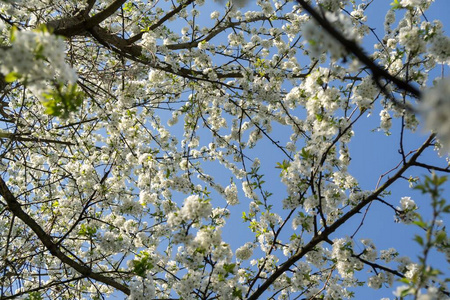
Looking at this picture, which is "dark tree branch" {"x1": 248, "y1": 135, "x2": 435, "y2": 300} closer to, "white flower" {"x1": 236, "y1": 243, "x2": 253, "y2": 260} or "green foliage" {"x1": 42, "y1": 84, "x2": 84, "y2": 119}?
"white flower" {"x1": 236, "y1": 243, "x2": 253, "y2": 260}

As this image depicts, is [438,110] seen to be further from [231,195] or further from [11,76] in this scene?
[231,195]

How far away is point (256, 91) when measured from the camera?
493 cm

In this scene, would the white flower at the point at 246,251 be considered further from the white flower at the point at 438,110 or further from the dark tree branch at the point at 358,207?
the white flower at the point at 438,110

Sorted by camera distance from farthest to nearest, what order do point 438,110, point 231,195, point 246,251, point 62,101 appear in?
point 231,195 → point 246,251 → point 62,101 → point 438,110

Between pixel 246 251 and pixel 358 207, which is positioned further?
pixel 246 251

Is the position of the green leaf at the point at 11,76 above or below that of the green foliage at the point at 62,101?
above

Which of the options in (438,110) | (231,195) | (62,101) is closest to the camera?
(438,110)

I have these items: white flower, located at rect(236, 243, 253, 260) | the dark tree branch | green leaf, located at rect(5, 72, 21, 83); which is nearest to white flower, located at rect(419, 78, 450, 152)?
green leaf, located at rect(5, 72, 21, 83)

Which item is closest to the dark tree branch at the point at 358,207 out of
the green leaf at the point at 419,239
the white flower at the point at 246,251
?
the green leaf at the point at 419,239

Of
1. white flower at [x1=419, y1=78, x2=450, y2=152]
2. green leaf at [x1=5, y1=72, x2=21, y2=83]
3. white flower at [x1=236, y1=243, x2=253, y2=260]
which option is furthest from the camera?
white flower at [x1=236, y1=243, x2=253, y2=260]

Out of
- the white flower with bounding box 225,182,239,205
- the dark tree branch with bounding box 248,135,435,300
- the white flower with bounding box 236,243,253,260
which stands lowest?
the dark tree branch with bounding box 248,135,435,300

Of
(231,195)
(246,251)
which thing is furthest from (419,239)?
(231,195)

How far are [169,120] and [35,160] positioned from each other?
8.68 ft

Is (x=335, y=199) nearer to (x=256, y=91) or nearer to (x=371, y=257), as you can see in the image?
(x=371, y=257)
